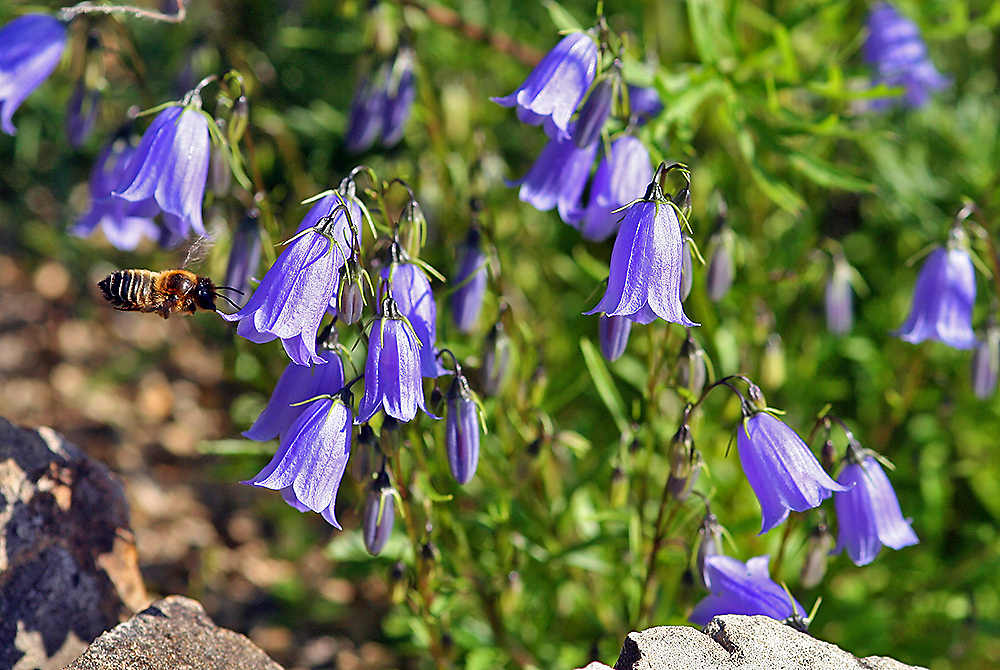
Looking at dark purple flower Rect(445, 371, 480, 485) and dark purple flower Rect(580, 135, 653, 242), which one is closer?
dark purple flower Rect(445, 371, 480, 485)

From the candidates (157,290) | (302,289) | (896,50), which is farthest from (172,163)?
(896,50)

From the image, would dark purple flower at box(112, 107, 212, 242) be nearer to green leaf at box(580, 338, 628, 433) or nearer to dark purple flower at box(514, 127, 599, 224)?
dark purple flower at box(514, 127, 599, 224)

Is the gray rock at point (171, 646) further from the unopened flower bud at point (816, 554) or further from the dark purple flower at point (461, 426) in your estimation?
the unopened flower bud at point (816, 554)

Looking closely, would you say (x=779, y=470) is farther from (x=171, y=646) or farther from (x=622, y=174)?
(x=171, y=646)

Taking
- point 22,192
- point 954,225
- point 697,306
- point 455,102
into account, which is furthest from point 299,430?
point 22,192

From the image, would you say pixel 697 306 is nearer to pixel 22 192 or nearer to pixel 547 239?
pixel 547 239

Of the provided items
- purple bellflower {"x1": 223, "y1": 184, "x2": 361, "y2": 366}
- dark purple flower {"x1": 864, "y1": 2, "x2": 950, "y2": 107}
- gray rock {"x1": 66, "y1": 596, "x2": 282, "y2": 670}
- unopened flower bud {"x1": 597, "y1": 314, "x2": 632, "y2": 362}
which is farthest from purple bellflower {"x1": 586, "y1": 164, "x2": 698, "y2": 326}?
dark purple flower {"x1": 864, "y1": 2, "x2": 950, "y2": 107}
